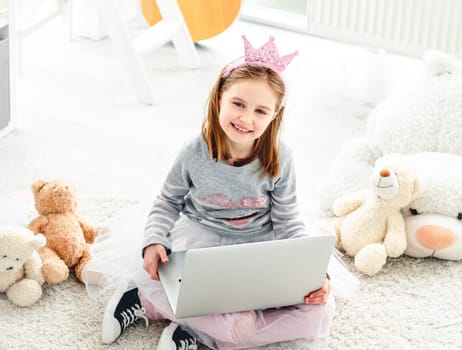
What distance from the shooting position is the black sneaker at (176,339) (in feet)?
5.18

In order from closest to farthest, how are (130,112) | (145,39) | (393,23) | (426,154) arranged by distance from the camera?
(426,154) → (130,112) → (145,39) → (393,23)

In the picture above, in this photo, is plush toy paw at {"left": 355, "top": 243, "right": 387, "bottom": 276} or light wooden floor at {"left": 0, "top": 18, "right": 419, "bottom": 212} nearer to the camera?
plush toy paw at {"left": 355, "top": 243, "right": 387, "bottom": 276}

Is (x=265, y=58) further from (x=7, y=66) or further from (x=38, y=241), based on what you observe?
(x=7, y=66)

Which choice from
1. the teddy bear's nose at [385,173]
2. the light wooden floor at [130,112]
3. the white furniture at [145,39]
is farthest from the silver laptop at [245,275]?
the white furniture at [145,39]

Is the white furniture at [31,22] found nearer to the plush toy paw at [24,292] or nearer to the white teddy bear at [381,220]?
the plush toy paw at [24,292]

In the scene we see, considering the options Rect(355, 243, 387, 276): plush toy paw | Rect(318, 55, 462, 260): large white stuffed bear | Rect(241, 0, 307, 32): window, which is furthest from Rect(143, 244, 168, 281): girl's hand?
Rect(241, 0, 307, 32): window

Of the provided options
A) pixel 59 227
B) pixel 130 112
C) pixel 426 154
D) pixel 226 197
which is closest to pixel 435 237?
pixel 426 154

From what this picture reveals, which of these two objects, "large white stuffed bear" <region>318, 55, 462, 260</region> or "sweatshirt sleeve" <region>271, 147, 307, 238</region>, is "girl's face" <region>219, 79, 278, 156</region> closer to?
"sweatshirt sleeve" <region>271, 147, 307, 238</region>

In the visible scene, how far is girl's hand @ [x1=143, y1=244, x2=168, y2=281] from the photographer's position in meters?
1.60

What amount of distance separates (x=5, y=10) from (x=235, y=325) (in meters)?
1.17

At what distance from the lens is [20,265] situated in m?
1.70

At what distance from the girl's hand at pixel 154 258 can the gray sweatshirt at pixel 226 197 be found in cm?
1

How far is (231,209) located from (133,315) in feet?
0.94

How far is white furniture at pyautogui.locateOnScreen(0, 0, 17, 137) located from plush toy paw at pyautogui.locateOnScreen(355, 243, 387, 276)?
1110mm
